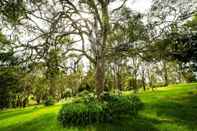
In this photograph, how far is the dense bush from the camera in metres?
16.8

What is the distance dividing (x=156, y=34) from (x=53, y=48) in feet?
19.0

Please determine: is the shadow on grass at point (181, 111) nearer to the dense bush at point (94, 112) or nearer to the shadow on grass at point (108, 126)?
the shadow on grass at point (108, 126)

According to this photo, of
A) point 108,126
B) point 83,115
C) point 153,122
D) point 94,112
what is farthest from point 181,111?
point 83,115

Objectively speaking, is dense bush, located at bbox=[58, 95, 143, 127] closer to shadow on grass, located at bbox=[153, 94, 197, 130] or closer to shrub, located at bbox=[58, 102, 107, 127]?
shrub, located at bbox=[58, 102, 107, 127]

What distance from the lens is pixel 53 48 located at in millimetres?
15070

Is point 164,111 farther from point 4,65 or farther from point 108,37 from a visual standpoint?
point 4,65

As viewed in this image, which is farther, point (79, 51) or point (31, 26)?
point (79, 51)

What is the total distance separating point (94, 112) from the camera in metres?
16.7

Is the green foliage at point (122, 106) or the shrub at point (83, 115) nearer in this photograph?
the shrub at point (83, 115)

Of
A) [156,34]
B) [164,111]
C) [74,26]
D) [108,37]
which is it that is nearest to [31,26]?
[74,26]

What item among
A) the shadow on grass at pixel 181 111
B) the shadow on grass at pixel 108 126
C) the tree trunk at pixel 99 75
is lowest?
the shadow on grass at pixel 108 126

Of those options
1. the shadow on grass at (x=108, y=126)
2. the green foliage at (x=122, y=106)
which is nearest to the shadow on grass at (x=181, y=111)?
the green foliage at (x=122, y=106)

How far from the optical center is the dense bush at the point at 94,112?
16750mm

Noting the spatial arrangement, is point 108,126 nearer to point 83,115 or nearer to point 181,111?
point 83,115
